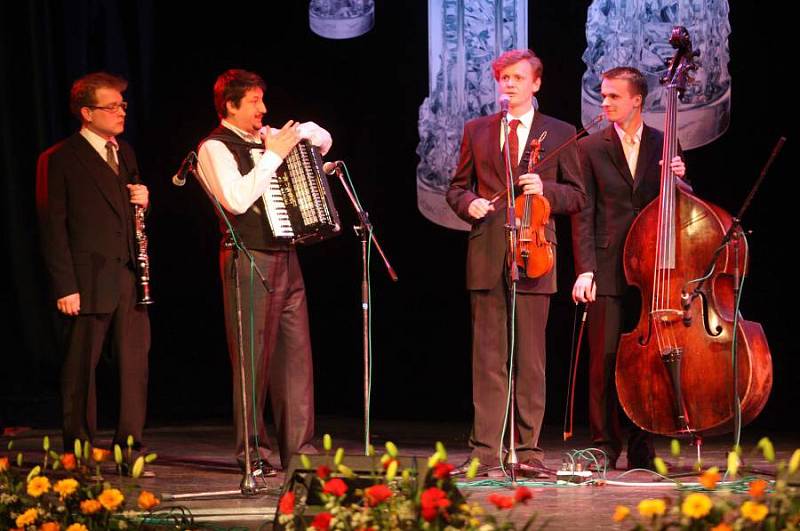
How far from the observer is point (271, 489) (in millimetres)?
4117

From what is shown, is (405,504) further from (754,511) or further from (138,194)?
(138,194)

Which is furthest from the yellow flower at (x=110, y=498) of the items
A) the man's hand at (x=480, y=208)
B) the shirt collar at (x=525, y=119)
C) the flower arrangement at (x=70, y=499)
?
the shirt collar at (x=525, y=119)

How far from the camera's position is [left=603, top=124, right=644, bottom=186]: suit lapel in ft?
15.8

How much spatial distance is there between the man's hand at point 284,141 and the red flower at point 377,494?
7.86 ft

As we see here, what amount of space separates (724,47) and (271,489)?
3358 millimetres

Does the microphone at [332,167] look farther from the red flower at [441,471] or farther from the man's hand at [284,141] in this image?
the red flower at [441,471]

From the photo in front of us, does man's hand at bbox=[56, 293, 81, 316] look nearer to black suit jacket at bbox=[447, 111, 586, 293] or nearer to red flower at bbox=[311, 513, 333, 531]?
black suit jacket at bbox=[447, 111, 586, 293]

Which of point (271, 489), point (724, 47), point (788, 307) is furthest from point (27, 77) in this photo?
point (788, 307)

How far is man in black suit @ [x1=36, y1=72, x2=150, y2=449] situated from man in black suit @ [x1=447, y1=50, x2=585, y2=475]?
1.57 m

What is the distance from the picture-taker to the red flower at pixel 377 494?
2.25 metres

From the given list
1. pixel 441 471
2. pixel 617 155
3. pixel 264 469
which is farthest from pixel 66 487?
pixel 617 155

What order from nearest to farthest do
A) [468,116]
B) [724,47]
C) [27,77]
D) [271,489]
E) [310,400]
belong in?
1. [271,489]
2. [310,400]
3. [724,47]
4. [468,116]
5. [27,77]

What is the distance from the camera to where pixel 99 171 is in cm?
489

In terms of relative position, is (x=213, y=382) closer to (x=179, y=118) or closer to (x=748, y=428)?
(x=179, y=118)
